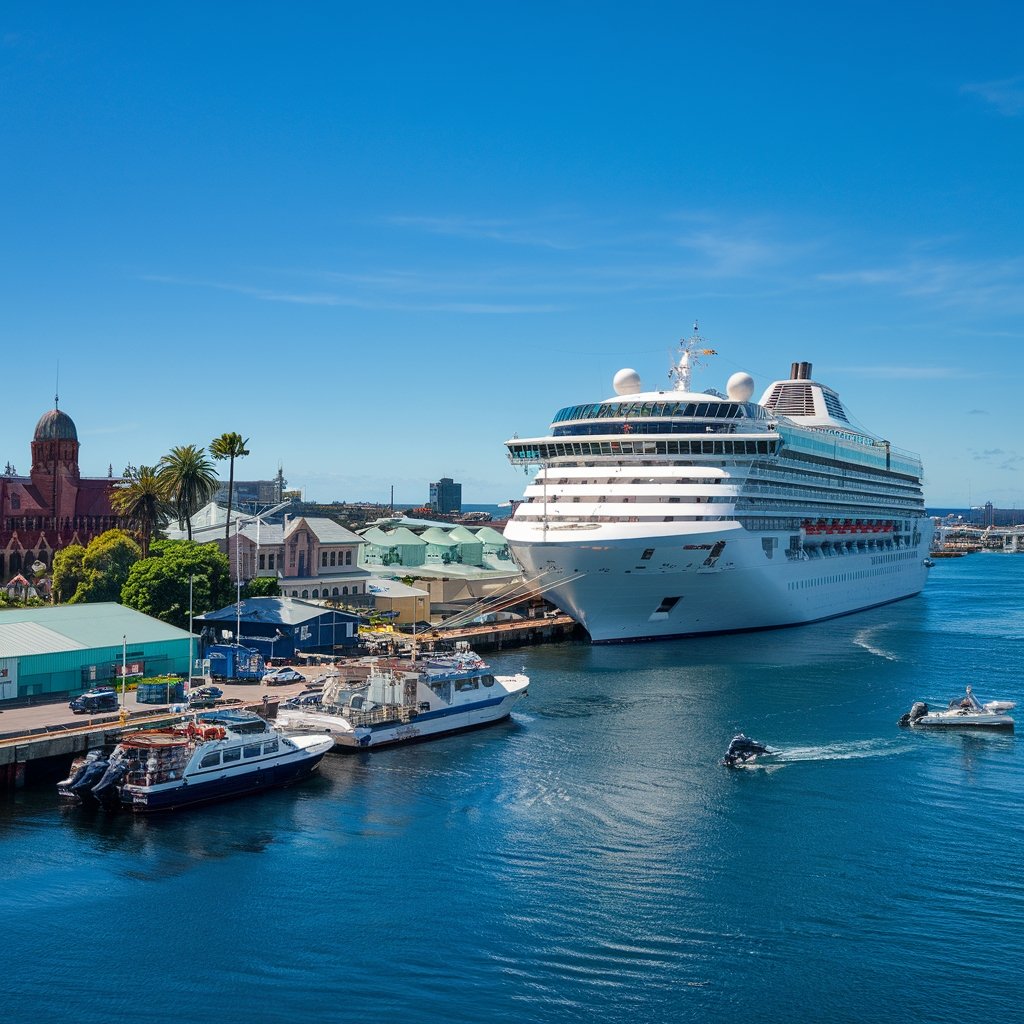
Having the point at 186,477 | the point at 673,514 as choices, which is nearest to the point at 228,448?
the point at 186,477

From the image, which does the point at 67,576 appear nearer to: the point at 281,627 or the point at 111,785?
the point at 281,627

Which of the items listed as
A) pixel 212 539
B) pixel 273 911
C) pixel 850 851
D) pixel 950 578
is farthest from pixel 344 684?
pixel 950 578

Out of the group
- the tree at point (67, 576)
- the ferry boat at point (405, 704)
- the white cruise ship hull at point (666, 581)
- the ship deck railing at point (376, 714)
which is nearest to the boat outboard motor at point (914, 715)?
the ferry boat at point (405, 704)

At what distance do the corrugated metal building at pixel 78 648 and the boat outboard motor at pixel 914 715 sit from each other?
3854cm

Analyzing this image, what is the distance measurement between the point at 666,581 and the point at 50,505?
80399mm

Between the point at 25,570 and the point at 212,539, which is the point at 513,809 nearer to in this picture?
the point at 212,539

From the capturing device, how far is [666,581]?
257 ft

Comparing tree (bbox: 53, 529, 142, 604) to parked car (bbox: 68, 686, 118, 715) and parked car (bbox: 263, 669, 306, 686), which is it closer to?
parked car (bbox: 263, 669, 306, 686)

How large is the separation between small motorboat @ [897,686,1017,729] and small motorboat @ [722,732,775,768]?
482 inches

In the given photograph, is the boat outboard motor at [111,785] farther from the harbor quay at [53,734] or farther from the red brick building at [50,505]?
the red brick building at [50,505]

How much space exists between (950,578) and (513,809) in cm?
15577

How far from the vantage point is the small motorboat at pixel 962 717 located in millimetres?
57344

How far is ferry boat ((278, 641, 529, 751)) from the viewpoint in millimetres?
51906

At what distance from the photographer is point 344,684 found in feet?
182
